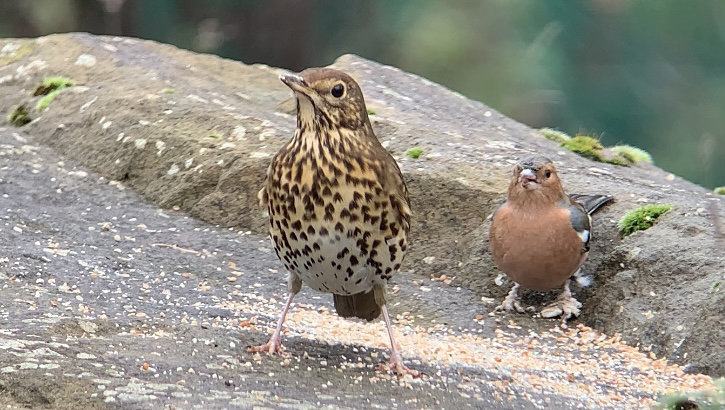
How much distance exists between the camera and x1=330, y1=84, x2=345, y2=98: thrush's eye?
3660 millimetres

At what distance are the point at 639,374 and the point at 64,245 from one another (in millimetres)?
2825

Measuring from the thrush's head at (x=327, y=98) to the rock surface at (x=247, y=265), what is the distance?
2.85 ft

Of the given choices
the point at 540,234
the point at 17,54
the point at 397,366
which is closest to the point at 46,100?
the point at 17,54

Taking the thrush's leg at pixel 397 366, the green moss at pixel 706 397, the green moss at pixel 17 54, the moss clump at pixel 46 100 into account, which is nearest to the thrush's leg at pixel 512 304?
the thrush's leg at pixel 397 366

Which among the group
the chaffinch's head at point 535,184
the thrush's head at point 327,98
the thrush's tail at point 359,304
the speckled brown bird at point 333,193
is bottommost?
the thrush's tail at point 359,304

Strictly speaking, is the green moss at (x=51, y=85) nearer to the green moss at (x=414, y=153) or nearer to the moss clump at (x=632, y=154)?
the green moss at (x=414, y=153)

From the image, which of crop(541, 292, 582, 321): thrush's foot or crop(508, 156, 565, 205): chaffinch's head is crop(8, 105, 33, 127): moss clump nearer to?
crop(508, 156, 565, 205): chaffinch's head

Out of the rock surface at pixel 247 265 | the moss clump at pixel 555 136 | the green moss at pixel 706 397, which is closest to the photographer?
the green moss at pixel 706 397

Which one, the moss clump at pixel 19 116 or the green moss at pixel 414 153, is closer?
the green moss at pixel 414 153

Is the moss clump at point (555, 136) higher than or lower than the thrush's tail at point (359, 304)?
lower

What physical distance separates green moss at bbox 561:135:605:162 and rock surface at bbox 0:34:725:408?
21 centimetres

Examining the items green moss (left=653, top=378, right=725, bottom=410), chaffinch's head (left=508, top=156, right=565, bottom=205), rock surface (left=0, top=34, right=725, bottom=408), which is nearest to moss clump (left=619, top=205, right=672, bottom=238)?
rock surface (left=0, top=34, right=725, bottom=408)

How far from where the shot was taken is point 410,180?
5875 millimetres

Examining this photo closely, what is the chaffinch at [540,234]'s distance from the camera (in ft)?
16.9
